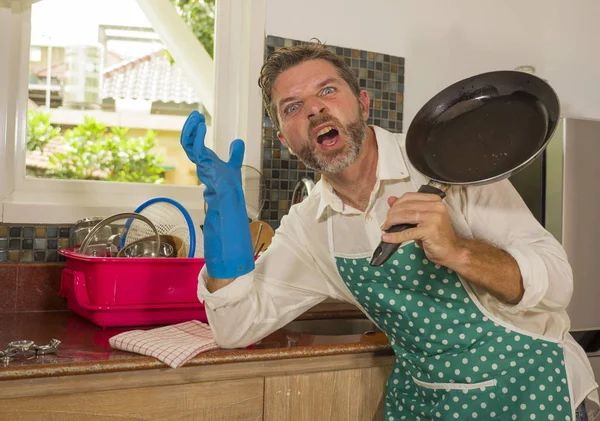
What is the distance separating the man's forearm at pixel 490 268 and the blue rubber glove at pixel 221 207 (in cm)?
41

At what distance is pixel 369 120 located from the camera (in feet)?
7.25

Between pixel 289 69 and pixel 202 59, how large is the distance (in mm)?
782

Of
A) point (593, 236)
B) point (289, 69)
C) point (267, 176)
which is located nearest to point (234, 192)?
point (289, 69)

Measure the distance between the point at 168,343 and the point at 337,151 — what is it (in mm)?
512

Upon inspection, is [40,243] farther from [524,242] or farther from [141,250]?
[524,242]

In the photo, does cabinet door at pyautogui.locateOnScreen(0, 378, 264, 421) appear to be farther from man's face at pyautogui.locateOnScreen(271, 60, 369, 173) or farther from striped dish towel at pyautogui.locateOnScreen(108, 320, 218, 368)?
man's face at pyautogui.locateOnScreen(271, 60, 369, 173)

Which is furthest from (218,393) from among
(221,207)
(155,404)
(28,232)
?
(28,232)

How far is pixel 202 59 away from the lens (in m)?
2.16

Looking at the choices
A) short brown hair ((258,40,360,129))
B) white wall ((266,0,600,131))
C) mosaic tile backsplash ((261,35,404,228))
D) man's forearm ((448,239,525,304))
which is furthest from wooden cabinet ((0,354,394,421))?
white wall ((266,0,600,131))

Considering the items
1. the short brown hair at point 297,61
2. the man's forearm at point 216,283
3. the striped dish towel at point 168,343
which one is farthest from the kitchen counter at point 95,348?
the short brown hair at point 297,61

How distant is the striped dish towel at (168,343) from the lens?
125 cm

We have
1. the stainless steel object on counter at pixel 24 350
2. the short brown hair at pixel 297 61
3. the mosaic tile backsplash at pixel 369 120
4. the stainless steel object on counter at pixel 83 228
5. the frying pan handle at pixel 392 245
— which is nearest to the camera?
the frying pan handle at pixel 392 245

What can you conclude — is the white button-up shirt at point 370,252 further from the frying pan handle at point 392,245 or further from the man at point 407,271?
the frying pan handle at point 392,245

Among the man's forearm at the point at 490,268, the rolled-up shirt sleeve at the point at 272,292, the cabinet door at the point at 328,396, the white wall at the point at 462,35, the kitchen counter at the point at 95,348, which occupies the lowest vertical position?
the cabinet door at the point at 328,396
